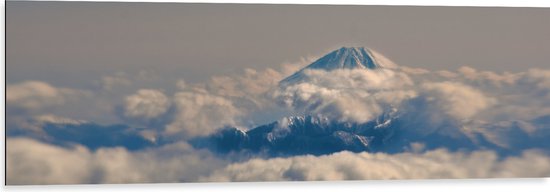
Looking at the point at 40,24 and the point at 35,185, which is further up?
the point at 40,24

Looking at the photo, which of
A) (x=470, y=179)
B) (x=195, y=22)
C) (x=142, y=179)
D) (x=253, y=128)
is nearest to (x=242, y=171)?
(x=253, y=128)

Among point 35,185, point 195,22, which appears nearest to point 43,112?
point 35,185

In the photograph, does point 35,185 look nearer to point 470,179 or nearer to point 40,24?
point 40,24

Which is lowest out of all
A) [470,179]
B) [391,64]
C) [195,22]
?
[470,179]

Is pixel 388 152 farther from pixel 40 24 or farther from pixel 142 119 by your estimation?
pixel 40 24

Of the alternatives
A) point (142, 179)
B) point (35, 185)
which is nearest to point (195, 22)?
point (142, 179)

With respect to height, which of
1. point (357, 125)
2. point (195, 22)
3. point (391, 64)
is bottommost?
point (357, 125)

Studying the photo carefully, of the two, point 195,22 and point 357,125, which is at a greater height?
point 195,22
